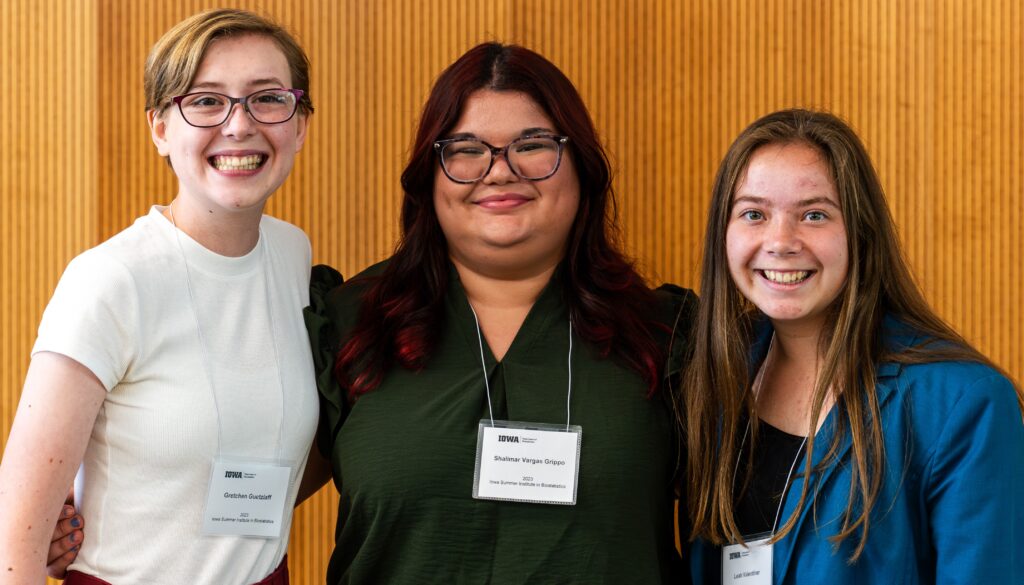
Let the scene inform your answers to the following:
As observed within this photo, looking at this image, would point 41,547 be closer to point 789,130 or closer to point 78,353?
point 78,353

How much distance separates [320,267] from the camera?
7.70 feet

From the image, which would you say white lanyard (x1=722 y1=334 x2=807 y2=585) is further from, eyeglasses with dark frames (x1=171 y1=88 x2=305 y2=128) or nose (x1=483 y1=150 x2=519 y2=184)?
eyeglasses with dark frames (x1=171 y1=88 x2=305 y2=128)

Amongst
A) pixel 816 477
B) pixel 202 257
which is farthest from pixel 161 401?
pixel 816 477

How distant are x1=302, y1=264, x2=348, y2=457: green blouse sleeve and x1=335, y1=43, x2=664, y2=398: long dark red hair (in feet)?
0.09

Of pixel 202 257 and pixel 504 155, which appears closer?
pixel 202 257

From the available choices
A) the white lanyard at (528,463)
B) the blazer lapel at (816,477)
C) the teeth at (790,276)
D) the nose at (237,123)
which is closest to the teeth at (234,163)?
the nose at (237,123)

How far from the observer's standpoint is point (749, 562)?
1880 millimetres

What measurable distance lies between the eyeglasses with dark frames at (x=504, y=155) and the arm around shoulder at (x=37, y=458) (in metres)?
0.80

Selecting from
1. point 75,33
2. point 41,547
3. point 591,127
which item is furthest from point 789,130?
point 75,33

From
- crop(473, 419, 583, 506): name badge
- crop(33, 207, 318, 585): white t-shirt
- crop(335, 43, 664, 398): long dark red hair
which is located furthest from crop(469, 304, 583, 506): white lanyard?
crop(33, 207, 318, 585): white t-shirt

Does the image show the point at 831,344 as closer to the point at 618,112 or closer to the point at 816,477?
the point at 816,477

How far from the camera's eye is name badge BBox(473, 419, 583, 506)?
6.42 feet

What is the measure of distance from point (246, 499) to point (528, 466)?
20.1 inches

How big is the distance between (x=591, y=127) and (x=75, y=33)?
150 centimetres
